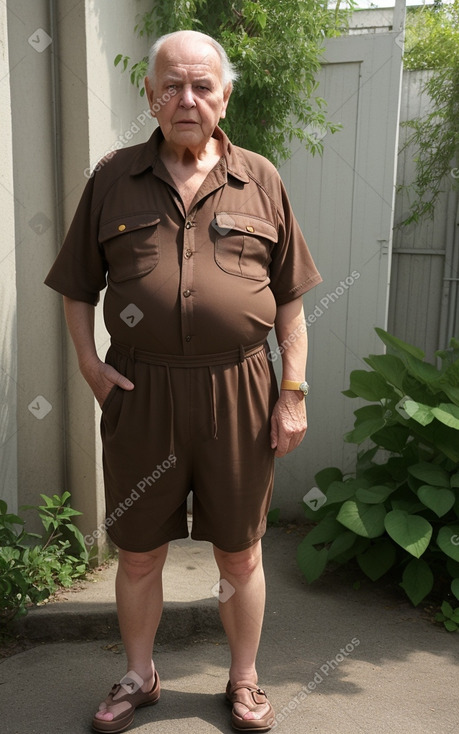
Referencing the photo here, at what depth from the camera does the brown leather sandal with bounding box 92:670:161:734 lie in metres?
2.70

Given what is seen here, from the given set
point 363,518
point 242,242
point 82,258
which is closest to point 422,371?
point 363,518

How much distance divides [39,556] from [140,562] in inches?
35.3

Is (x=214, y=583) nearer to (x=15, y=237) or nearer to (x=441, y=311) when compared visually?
(x=15, y=237)

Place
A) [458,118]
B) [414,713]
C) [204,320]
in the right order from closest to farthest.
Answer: [204,320]
[414,713]
[458,118]

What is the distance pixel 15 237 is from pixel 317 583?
7.01ft

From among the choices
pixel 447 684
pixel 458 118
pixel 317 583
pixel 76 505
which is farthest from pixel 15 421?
pixel 458 118

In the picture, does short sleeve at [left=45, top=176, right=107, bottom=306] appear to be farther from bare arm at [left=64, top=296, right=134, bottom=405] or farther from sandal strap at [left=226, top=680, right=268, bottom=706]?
sandal strap at [left=226, top=680, right=268, bottom=706]

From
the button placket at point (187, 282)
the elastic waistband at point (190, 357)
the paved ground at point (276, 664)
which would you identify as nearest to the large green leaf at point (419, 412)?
the paved ground at point (276, 664)

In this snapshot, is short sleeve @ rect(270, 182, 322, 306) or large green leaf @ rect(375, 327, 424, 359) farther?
large green leaf @ rect(375, 327, 424, 359)

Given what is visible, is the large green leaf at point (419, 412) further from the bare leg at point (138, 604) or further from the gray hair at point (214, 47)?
the gray hair at point (214, 47)

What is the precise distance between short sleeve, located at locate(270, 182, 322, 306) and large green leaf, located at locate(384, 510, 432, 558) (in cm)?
131

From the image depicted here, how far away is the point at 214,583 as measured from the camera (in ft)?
12.4

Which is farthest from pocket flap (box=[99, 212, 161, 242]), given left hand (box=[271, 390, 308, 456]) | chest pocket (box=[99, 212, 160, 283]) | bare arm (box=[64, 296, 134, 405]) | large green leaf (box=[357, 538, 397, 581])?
large green leaf (box=[357, 538, 397, 581])

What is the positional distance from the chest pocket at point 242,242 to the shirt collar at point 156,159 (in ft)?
0.49
